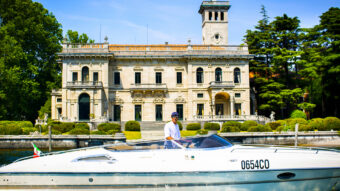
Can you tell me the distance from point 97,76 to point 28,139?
579 inches

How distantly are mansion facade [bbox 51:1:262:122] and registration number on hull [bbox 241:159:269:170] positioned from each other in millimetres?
27957

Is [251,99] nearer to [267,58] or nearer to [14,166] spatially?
[267,58]

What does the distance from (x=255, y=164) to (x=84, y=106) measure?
2987 centimetres

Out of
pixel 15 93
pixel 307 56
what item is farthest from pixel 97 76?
pixel 307 56

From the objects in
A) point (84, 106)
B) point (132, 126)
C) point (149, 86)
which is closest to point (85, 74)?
point (84, 106)

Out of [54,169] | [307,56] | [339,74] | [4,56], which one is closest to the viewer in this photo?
[54,169]

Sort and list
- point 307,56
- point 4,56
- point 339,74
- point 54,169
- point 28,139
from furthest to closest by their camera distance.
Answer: point 307,56
point 4,56
point 339,74
point 28,139
point 54,169

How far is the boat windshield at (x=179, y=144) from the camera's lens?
7.48 metres

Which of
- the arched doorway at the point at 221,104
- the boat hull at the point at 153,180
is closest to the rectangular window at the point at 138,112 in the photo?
the arched doorway at the point at 221,104

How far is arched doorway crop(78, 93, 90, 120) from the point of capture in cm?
3419

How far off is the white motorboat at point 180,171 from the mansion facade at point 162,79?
91.2ft

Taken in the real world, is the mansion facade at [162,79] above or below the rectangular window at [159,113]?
above

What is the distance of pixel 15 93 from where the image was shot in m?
35.4

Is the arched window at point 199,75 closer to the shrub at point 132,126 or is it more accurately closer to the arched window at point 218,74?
the arched window at point 218,74
